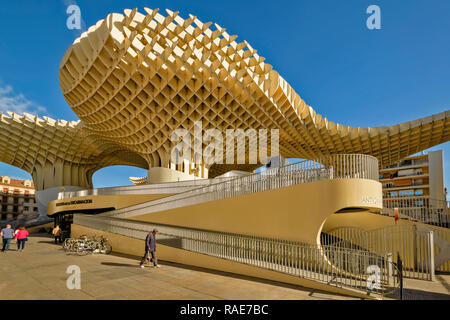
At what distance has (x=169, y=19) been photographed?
A: 19.3m

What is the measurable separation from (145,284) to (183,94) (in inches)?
783

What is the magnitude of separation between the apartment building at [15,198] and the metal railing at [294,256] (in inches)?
3025

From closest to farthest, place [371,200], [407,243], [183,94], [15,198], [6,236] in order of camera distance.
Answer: [371,200] → [407,243] → [6,236] → [183,94] → [15,198]

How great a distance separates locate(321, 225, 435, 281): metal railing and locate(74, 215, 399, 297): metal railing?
3.89 ft

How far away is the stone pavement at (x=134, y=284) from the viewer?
22.0 feet

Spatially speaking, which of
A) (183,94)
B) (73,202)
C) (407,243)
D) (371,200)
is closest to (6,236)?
(73,202)

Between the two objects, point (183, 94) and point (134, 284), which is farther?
point (183, 94)

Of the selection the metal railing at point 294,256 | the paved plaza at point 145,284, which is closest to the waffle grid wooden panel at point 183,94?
the metal railing at point 294,256

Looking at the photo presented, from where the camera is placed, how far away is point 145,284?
25.1 ft

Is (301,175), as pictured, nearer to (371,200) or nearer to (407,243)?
(371,200)

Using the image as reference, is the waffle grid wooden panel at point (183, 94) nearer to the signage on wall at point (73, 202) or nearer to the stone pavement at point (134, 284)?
the signage on wall at point (73, 202)

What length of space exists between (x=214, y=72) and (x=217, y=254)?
1589 cm

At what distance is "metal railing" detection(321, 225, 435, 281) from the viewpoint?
1045 centimetres
